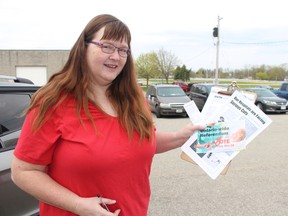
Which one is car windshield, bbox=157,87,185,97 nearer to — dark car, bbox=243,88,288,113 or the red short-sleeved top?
dark car, bbox=243,88,288,113

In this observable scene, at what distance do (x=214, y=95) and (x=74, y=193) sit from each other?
3.45ft

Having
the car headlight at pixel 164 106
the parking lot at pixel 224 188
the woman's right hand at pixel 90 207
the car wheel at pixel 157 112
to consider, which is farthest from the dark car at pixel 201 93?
the woman's right hand at pixel 90 207

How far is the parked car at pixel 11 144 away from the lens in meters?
2.26

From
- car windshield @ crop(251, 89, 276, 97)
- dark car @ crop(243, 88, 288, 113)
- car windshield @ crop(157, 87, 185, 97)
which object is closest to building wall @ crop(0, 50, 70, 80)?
car windshield @ crop(157, 87, 185, 97)

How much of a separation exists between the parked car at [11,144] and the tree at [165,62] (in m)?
44.4

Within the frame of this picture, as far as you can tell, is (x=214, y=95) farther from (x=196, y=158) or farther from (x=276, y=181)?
(x=276, y=181)

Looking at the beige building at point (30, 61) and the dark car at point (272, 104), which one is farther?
the beige building at point (30, 61)

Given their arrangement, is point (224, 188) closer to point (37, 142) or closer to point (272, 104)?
point (37, 142)

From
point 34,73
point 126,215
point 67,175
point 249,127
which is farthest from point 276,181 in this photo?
point 34,73

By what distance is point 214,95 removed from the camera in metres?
1.95

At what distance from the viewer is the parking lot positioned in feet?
12.5

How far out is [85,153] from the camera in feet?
4.54

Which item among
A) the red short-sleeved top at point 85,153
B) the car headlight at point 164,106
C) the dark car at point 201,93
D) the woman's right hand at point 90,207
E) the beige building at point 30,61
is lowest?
the car headlight at point 164,106

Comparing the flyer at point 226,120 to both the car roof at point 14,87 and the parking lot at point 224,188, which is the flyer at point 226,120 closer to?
the car roof at point 14,87
